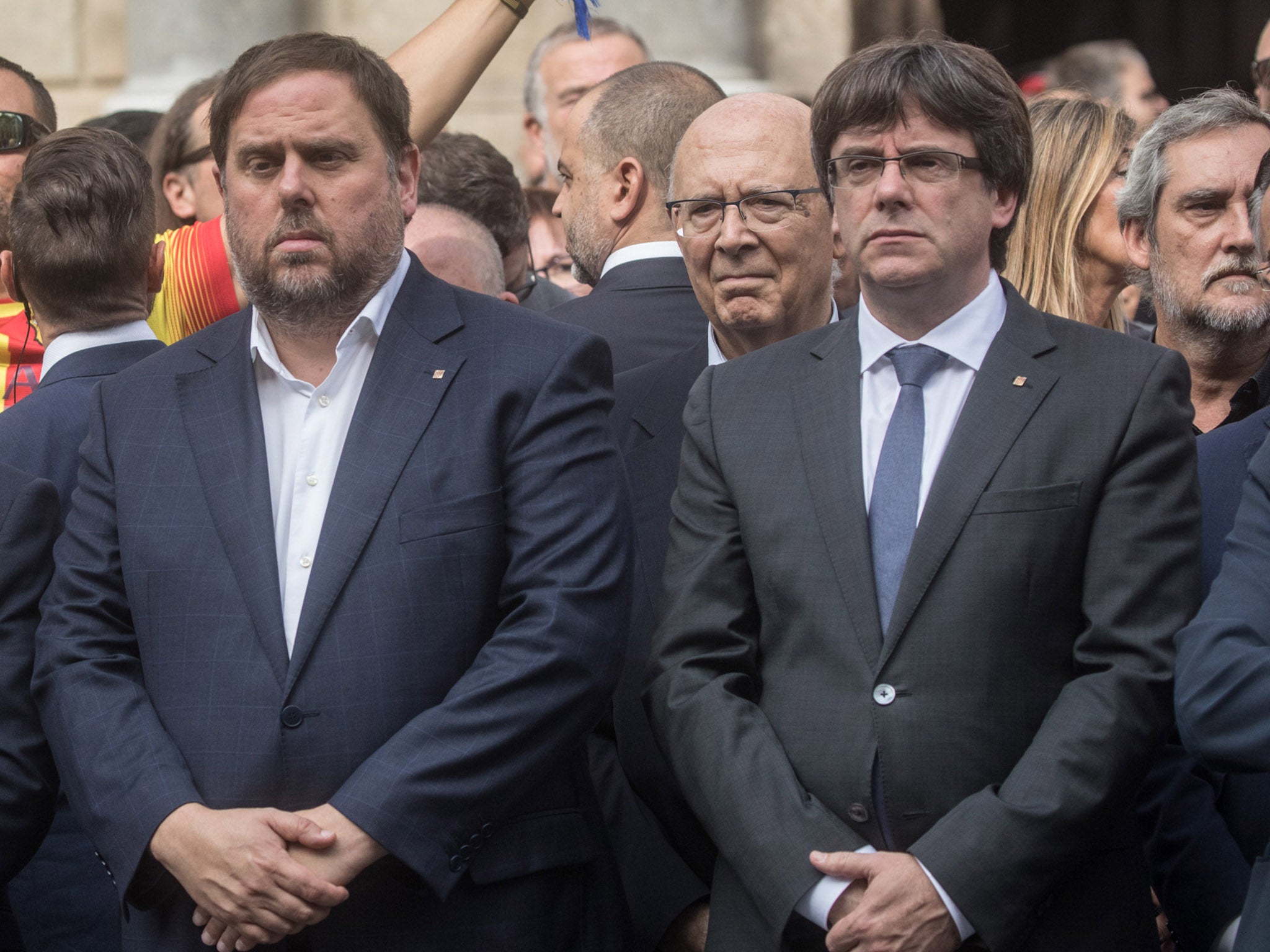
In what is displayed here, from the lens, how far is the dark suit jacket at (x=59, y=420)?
3.57 metres

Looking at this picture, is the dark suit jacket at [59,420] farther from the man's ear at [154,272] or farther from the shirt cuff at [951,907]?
the shirt cuff at [951,907]

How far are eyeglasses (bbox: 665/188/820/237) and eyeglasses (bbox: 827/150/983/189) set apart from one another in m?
0.87

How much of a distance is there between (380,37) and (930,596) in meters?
6.59

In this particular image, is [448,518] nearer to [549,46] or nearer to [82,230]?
[82,230]

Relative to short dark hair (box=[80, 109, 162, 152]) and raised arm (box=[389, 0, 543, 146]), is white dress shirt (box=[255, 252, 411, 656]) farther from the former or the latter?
short dark hair (box=[80, 109, 162, 152])

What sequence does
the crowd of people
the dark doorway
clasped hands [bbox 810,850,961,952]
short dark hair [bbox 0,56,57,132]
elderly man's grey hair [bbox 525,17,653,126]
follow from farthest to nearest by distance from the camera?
1. the dark doorway
2. elderly man's grey hair [bbox 525,17,653,126]
3. short dark hair [bbox 0,56,57,132]
4. the crowd of people
5. clasped hands [bbox 810,850,961,952]

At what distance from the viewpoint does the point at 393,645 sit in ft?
9.68

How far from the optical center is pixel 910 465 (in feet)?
9.56

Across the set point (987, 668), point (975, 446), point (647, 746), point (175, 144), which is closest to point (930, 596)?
point (987, 668)

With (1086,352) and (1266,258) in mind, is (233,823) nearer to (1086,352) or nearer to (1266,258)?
(1086,352)

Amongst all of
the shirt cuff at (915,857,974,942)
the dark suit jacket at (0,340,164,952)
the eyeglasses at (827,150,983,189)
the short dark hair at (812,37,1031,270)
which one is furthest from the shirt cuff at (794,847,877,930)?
the dark suit jacket at (0,340,164,952)

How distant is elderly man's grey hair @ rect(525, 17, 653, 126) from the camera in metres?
7.12

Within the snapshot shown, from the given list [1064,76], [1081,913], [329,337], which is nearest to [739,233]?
[329,337]

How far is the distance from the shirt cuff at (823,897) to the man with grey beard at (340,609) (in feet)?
1.64
